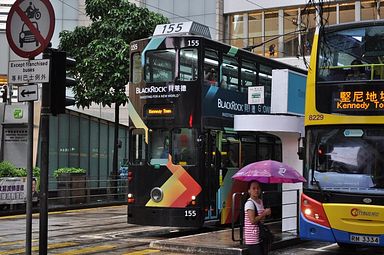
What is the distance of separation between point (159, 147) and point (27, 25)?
7102 millimetres

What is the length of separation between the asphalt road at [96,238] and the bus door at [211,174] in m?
1.48

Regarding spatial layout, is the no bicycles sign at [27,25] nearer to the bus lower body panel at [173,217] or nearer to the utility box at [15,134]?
the bus lower body panel at [173,217]

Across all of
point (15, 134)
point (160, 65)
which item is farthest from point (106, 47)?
point (160, 65)

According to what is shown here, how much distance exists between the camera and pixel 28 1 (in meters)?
7.98

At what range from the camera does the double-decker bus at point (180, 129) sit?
47.2 ft

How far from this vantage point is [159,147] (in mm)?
14656

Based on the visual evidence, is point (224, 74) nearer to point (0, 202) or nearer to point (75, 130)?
point (0, 202)

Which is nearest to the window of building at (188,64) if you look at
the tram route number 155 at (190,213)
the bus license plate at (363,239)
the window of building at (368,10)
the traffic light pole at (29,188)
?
the tram route number 155 at (190,213)

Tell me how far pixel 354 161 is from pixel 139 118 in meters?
5.80

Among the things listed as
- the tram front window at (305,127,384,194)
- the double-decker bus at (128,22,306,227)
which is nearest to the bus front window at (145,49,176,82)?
the double-decker bus at (128,22,306,227)

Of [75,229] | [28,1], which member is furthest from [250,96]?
A: [28,1]

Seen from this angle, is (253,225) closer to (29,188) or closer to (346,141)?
(29,188)

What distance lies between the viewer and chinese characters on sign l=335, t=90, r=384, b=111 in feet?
36.5

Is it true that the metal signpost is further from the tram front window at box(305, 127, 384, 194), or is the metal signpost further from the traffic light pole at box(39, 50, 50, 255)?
the tram front window at box(305, 127, 384, 194)
